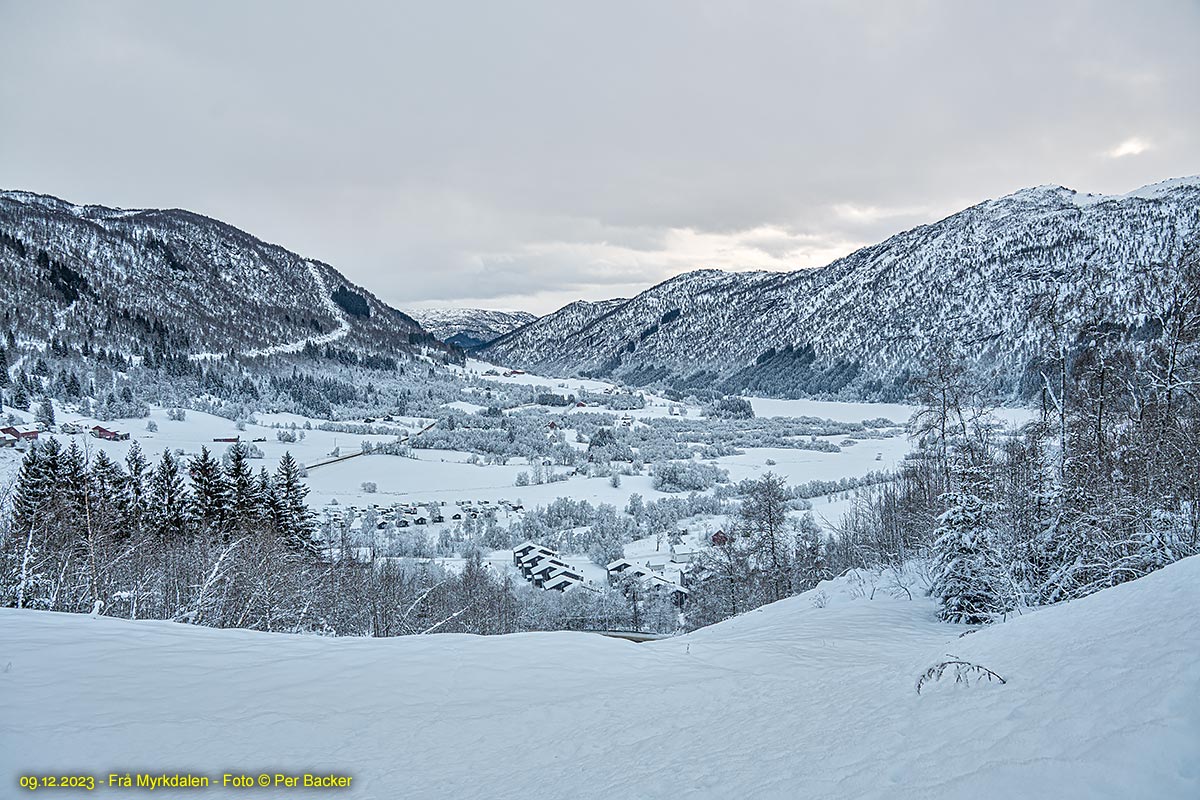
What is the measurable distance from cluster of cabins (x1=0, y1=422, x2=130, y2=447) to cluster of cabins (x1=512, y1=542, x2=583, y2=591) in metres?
32.4

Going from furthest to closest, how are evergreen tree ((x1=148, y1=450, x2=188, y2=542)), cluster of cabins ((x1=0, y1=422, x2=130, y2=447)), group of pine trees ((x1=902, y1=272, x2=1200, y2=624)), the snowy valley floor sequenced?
cluster of cabins ((x1=0, y1=422, x2=130, y2=447))
evergreen tree ((x1=148, y1=450, x2=188, y2=542))
group of pine trees ((x1=902, y1=272, x2=1200, y2=624))
the snowy valley floor

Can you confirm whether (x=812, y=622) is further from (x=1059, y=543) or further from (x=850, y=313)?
(x=850, y=313)

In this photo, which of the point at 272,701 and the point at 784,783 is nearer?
the point at 784,783

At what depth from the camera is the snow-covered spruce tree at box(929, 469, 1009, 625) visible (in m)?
8.59

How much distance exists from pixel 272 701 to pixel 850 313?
151 m

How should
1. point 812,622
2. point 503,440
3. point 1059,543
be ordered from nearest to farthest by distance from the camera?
point 1059,543
point 812,622
point 503,440

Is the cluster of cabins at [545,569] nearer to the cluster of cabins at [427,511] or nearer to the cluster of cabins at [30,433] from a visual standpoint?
the cluster of cabins at [427,511]

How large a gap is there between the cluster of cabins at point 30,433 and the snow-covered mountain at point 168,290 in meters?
41.7

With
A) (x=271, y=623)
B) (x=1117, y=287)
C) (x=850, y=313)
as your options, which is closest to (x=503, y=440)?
(x=271, y=623)

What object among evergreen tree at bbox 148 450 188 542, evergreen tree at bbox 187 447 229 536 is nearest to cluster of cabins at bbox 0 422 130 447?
evergreen tree at bbox 148 450 188 542

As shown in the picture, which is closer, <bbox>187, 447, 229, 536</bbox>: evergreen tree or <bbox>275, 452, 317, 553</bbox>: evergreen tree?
<bbox>187, 447, 229, 536</bbox>: evergreen tree

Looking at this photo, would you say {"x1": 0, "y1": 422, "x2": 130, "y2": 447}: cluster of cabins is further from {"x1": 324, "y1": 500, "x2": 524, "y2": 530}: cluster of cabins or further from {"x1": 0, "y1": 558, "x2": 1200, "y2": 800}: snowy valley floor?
{"x1": 0, "y1": 558, "x2": 1200, "y2": 800}: snowy valley floor

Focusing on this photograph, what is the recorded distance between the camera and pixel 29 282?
296 ft

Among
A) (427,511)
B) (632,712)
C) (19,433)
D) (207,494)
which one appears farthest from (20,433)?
(632,712)
